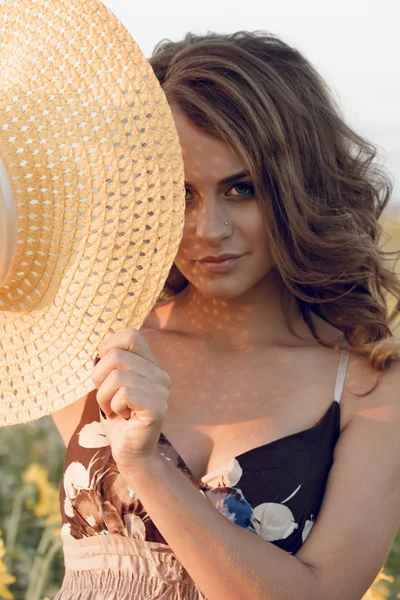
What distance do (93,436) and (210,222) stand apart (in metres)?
0.54

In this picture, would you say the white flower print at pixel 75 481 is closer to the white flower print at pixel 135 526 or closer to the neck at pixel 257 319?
the white flower print at pixel 135 526

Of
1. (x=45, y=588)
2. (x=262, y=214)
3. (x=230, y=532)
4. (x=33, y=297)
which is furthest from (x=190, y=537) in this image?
(x=45, y=588)

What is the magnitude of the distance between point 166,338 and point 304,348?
A: 339 mm

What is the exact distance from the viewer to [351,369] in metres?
2.11

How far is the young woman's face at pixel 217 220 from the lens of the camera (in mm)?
1854

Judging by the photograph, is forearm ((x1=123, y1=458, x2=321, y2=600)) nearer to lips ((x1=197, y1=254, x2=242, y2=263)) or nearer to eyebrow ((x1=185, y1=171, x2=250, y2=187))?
lips ((x1=197, y1=254, x2=242, y2=263))

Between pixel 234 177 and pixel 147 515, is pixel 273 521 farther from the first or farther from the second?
pixel 234 177

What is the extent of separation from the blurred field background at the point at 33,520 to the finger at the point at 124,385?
1.22m

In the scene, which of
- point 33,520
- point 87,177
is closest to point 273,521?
point 87,177

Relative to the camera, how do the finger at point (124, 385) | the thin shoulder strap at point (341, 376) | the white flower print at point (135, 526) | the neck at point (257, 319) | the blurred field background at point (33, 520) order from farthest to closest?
the blurred field background at point (33, 520)
the neck at point (257, 319)
the thin shoulder strap at point (341, 376)
the white flower print at point (135, 526)
the finger at point (124, 385)

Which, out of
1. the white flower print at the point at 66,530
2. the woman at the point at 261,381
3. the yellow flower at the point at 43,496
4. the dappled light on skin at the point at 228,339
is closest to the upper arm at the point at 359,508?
the woman at the point at 261,381

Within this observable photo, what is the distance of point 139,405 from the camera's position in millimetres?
1379

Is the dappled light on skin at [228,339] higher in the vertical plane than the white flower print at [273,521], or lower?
higher

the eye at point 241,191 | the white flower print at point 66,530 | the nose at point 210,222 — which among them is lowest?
the white flower print at point 66,530
